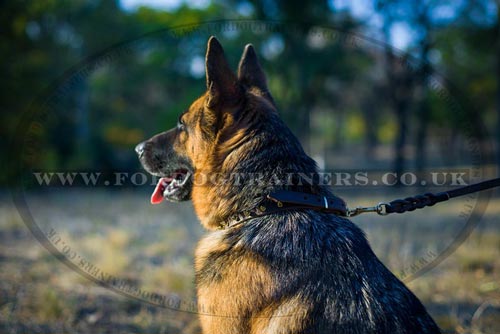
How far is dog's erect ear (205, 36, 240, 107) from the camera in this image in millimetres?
2865

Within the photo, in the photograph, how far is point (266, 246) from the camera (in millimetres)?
2709

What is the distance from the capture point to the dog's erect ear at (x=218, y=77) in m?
2.87

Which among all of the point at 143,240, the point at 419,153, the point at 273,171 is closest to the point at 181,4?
the point at 419,153

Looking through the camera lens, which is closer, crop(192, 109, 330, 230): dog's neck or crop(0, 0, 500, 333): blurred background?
crop(192, 109, 330, 230): dog's neck

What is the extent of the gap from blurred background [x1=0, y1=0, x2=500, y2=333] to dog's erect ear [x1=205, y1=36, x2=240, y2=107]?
2.10 meters

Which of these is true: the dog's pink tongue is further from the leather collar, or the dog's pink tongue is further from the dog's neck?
the leather collar

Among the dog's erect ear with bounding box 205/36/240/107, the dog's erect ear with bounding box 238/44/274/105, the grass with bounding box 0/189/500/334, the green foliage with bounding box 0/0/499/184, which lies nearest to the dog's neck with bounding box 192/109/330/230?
the dog's erect ear with bounding box 205/36/240/107

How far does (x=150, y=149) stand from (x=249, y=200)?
1252 mm

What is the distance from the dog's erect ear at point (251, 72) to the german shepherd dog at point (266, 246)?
81 mm

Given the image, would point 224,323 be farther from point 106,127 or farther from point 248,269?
point 106,127

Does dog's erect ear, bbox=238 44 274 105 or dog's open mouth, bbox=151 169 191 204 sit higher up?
dog's erect ear, bbox=238 44 274 105

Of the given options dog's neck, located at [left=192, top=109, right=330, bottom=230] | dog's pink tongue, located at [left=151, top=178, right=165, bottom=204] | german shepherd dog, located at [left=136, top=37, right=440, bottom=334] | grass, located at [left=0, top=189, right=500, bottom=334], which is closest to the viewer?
german shepherd dog, located at [left=136, top=37, right=440, bottom=334]

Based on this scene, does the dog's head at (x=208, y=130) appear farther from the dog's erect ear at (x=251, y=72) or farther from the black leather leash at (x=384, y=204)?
the black leather leash at (x=384, y=204)

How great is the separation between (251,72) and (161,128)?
17566mm
